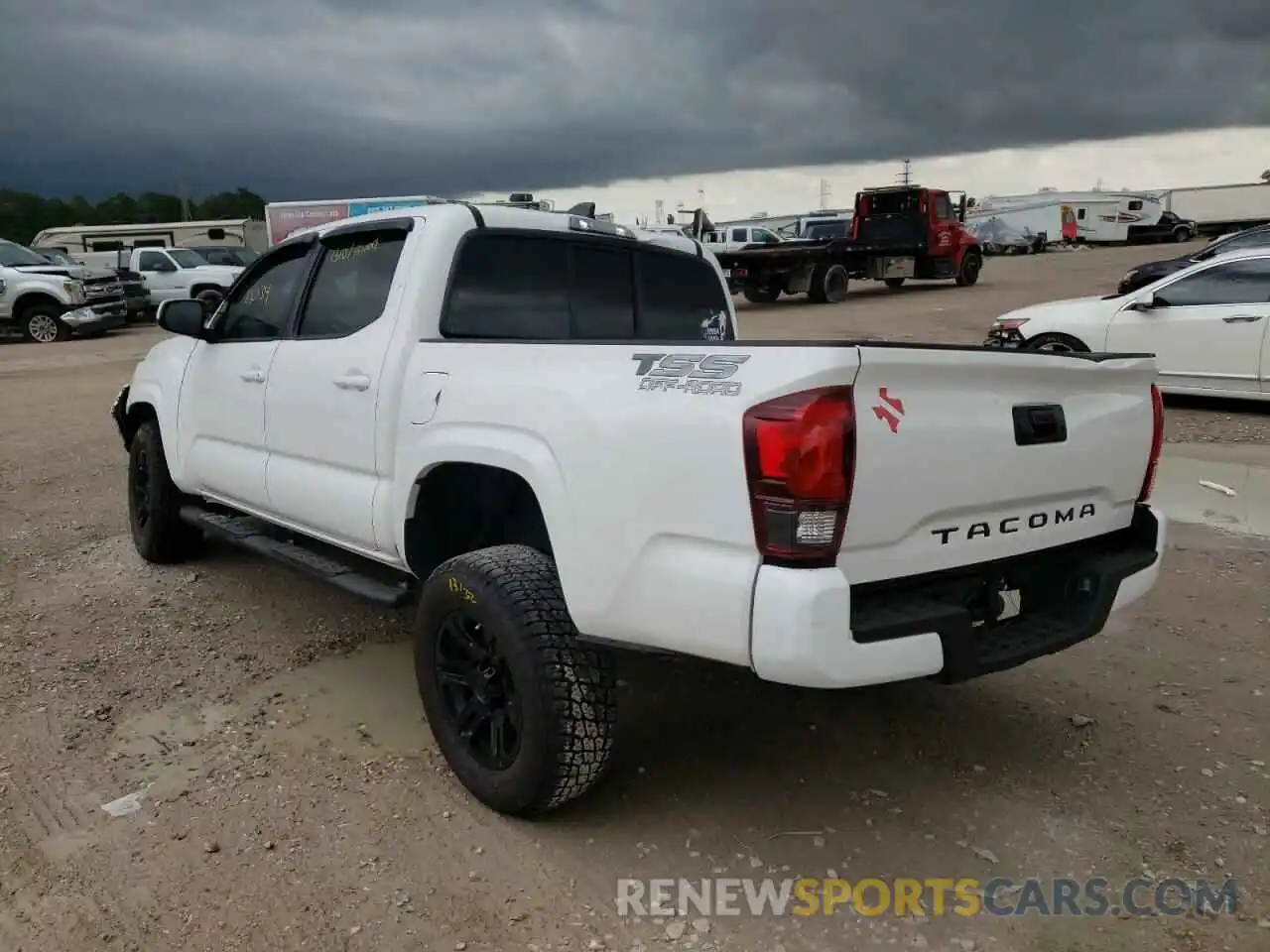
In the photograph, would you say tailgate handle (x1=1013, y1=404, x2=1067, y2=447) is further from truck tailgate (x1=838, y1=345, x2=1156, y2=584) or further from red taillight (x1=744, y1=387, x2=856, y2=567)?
red taillight (x1=744, y1=387, x2=856, y2=567)

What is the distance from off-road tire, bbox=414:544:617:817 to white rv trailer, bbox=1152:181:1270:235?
63590mm

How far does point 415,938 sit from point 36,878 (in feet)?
3.89

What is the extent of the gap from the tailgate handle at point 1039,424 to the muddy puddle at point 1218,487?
3.81 m

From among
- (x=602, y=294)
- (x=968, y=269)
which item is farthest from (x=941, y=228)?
(x=602, y=294)

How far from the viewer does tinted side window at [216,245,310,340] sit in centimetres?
452

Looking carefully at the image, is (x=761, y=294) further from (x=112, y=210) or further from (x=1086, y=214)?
(x=112, y=210)

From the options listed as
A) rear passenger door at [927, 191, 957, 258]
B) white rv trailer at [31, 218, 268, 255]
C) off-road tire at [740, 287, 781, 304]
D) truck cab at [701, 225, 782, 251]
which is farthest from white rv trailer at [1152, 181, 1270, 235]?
white rv trailer at [31, 218, 268, 255]

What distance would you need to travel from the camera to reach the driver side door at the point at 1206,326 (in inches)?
356

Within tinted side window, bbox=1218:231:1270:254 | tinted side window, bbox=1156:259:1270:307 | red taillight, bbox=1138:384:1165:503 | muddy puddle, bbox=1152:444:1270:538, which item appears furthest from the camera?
tinted side window, bbox=1218:231:1270:254

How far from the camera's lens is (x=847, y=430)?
2438 millimetres

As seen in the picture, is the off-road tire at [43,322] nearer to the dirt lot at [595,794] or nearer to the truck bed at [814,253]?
the truck bed at [814,253]

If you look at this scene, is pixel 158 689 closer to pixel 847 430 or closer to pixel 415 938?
pixel 415 938

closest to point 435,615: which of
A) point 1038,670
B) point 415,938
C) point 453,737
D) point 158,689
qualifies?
point 453,737

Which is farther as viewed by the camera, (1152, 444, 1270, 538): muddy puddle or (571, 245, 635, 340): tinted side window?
(1152, 444, 1270, 538): muddy puddle
